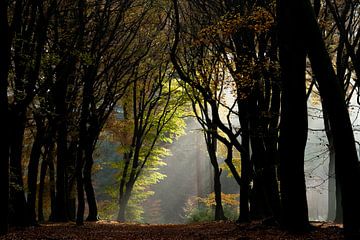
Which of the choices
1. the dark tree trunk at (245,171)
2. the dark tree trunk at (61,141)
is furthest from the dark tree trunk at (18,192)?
the dark tree trunk at (245,171)

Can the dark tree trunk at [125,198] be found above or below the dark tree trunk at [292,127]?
below

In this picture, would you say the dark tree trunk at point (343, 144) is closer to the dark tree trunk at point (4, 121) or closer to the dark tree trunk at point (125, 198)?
the dark tree trunk at point (4, 121)

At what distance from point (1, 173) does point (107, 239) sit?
354 cm

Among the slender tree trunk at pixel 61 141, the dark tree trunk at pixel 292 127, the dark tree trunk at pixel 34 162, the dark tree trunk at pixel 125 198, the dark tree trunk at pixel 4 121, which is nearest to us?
the dark tree trunk at pixel 292 127

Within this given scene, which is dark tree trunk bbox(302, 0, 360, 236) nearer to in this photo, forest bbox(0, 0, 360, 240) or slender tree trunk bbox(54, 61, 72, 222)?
forest bbox(0, 0, 360, 240)

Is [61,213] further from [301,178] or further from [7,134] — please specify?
[301,178]

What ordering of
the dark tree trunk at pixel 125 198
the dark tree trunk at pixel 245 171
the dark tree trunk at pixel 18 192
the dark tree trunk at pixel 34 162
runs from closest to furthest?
the dark tree trunk at pixel 18 192 → the dark tree trunk at pixel 245 171 → the dark tree trunk at pixel 34 162 → the dark tree trunk at pixel 125 198

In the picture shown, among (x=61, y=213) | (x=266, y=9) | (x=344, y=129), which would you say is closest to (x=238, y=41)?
(x=266, y=9)

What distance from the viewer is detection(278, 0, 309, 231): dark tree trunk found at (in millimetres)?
9250

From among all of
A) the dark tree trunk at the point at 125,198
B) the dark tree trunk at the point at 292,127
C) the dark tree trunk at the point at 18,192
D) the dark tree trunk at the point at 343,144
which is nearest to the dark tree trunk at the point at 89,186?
the dark tree trunk at the point at 18,192

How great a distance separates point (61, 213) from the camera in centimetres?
2098

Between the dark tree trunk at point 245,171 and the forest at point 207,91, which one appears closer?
the forest at point 207,91

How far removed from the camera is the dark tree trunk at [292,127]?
30.3ft

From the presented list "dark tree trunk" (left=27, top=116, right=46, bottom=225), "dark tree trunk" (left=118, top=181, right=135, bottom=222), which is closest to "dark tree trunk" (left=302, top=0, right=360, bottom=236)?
"dark tree trunk" (left=27, top=116, right=46, bottom=225)
